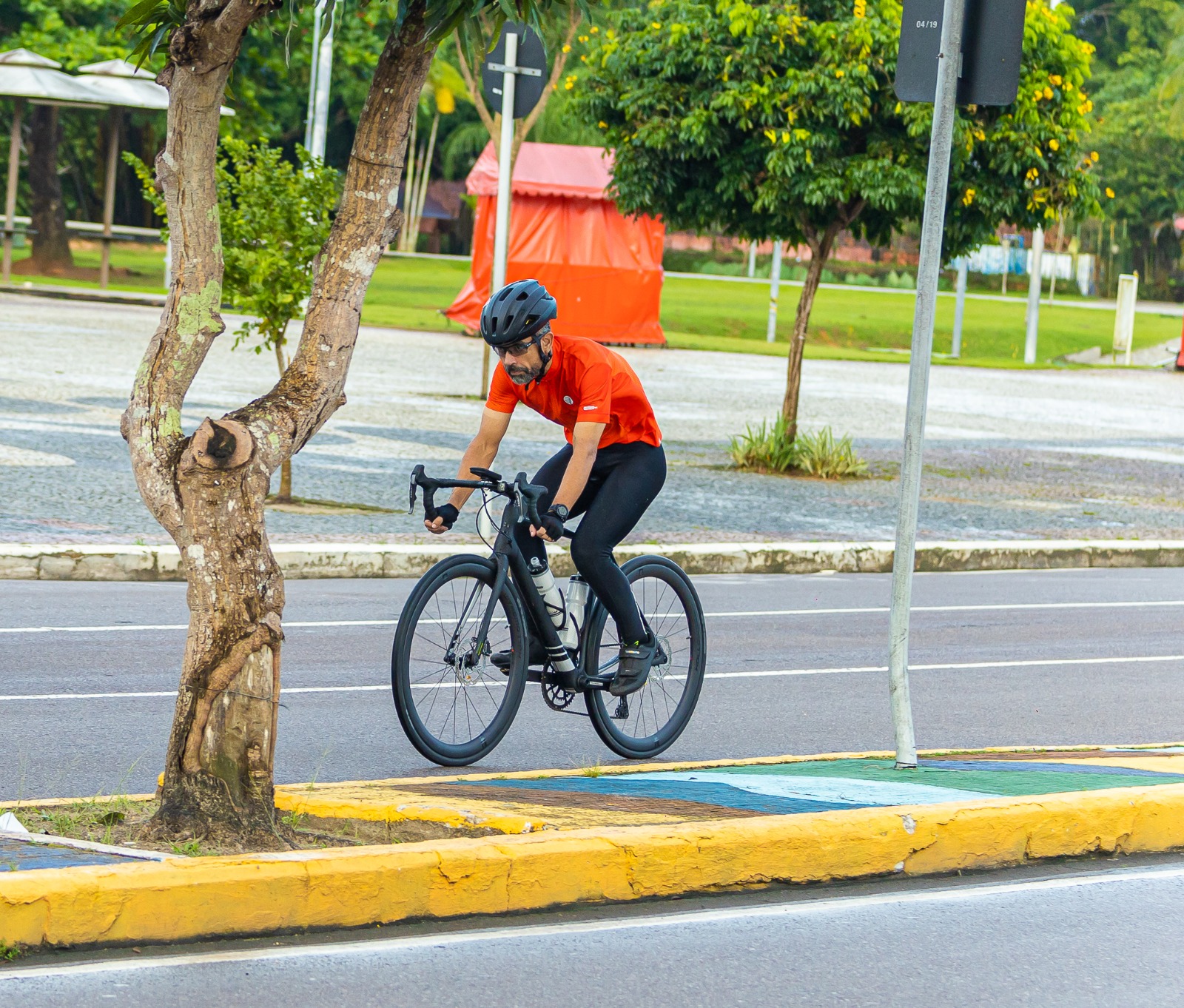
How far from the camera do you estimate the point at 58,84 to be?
35188mm

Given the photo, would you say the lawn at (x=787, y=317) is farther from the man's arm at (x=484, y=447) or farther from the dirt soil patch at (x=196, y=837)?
the dirt soil patch at (x=196, y=837)

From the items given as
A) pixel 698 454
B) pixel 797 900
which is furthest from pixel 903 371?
pixel 797 900

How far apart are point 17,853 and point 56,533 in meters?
7.62

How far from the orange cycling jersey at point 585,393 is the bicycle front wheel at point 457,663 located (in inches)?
26.1

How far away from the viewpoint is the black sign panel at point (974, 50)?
6398 mm

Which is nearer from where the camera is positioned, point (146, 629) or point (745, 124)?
point (146, 629)

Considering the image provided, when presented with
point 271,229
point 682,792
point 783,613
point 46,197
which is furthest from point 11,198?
point 682,792

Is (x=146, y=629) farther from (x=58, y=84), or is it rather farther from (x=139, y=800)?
(x=58, y=84)

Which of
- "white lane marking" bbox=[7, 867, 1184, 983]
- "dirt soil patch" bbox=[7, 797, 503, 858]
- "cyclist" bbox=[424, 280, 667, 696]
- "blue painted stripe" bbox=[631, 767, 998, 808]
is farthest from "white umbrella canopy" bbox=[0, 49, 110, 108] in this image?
"white lane marking" bbox=[7, 867, 1184, 983]

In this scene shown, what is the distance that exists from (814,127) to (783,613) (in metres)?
7.71

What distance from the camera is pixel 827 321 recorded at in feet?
146

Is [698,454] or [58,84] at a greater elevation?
[58,84]

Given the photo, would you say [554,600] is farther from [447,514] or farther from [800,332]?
[800,332]

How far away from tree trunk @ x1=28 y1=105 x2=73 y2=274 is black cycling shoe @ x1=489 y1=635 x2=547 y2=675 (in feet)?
121
